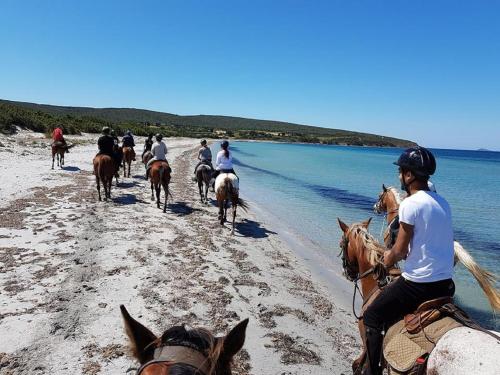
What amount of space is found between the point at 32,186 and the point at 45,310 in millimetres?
10017

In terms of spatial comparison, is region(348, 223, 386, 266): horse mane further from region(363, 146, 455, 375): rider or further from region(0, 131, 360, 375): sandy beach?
region(0, 131, 360, 375): sandy beach

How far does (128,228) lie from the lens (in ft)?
32.2

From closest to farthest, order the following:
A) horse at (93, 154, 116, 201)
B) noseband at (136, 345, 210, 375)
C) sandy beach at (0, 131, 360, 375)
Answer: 1. noseband at (136, 345, 210, 375)
2. sandy beach at (0, 131, 360, 375)
3. horse at (93, 154, 116, 201)

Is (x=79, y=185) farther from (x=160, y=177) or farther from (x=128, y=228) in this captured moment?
(x=128, y=228)

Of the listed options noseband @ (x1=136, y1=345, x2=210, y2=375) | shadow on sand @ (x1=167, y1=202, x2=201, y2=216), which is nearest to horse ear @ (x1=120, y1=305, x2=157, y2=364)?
noseband @ (x1=136, y1=345, x2=210, y2=375)

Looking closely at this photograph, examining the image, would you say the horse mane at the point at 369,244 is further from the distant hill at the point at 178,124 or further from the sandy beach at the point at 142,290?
the distant hill at the point at 178,124

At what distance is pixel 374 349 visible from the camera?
365 cm

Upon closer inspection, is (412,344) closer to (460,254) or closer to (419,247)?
(419,247)

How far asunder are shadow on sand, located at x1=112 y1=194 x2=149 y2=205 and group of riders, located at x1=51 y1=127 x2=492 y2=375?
11.3 meters

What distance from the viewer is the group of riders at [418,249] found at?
3201mm

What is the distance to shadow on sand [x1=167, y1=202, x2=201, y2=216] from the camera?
12.9 meters

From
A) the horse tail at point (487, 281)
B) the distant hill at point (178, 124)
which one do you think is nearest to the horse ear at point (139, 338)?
the horse tail at point (487, 281)

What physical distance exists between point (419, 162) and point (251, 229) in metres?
9.14

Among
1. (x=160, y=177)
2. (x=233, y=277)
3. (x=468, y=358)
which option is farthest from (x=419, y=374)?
(x=160, y=177)
